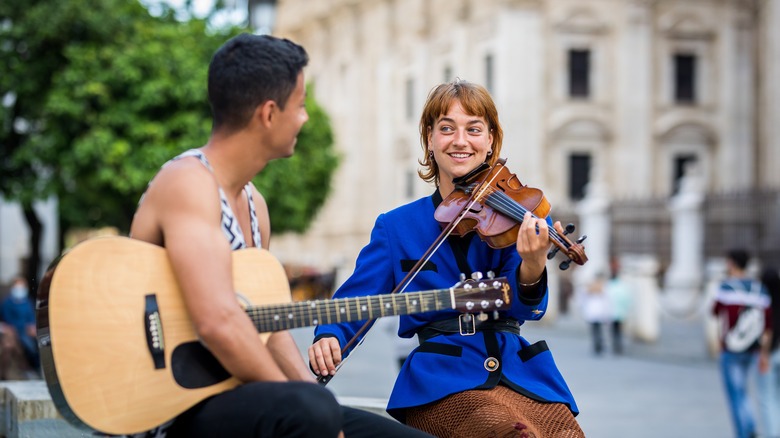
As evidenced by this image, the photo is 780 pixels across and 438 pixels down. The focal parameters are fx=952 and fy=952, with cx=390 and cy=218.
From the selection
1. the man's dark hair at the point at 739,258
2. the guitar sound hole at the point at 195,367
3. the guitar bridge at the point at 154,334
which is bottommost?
the man's dark hair at the point at 739,258

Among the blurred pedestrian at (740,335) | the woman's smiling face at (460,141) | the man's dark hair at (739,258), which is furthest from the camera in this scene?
the man's dark hair at (739,258)

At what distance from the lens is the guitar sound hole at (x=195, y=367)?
258cm

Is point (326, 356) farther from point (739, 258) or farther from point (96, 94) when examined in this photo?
point (96, 94)

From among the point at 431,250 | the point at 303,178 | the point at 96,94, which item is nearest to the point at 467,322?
the point at 431,250

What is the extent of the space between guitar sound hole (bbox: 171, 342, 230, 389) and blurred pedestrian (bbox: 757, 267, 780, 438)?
832 centimetres

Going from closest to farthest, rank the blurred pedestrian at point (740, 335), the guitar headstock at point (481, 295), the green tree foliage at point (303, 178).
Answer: the guitar headstock at point (481, 295) < the blurred pedestrian at point (740, 335) < the green tree foliage at point (303, 178)

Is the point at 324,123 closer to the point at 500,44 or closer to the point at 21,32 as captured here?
the point at 500,44

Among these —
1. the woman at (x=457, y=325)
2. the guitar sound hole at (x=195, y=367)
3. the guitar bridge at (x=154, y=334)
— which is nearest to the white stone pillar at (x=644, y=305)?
the woman at (x=457, y=325)

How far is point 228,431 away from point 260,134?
85cm

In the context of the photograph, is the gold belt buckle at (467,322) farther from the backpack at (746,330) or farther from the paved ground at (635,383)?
the backpack at (746,330)

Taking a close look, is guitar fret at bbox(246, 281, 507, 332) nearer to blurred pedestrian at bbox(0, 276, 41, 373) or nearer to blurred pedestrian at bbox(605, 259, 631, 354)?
blurred pedestrian at bbox(0, 276, 41, 373)

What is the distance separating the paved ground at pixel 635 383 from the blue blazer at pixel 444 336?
425 cm

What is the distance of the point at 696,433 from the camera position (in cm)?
1045

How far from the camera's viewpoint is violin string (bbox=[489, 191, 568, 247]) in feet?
10.4
